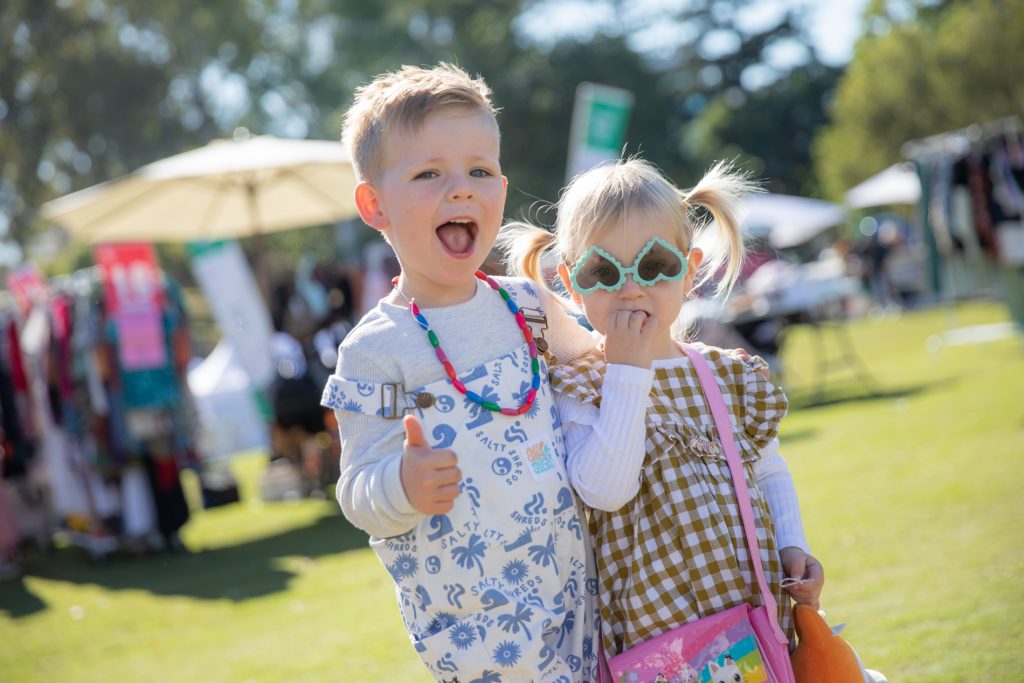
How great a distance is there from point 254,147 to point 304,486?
10.8ft

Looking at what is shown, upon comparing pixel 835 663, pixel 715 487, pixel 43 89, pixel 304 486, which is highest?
pixel 43 89

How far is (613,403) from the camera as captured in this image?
2.01 metres

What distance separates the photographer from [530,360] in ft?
7.06

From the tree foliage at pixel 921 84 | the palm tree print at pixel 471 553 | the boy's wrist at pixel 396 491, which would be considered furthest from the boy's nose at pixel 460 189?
the tree foliage at pixel 921 84

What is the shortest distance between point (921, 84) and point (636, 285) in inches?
1359

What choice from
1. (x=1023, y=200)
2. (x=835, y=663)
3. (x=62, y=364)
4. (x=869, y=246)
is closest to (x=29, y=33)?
(x=869, y=246)

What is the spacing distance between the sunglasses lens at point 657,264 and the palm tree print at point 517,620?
0.69 metres

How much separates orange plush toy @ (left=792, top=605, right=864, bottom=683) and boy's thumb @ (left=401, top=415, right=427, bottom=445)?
0.87 metres

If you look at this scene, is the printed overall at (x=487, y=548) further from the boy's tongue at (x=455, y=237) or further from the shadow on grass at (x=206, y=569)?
the shadow on grass at (x=206, y=569)

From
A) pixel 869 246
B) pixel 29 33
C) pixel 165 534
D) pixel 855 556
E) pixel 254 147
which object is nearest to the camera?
pixel 855 556

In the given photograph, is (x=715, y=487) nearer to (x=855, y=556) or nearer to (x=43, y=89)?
(x=855, y=556)

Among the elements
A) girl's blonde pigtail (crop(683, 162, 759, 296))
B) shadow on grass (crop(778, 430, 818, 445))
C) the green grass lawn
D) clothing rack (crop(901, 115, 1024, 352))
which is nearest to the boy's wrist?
girl's blonde pigtail (crop(683, 162, 759, 296))

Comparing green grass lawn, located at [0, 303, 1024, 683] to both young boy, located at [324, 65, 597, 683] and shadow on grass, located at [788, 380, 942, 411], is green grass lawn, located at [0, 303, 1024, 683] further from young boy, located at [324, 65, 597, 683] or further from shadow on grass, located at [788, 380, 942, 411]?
young boy, located at [324, 65, 597, 683]

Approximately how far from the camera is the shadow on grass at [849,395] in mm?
10133
